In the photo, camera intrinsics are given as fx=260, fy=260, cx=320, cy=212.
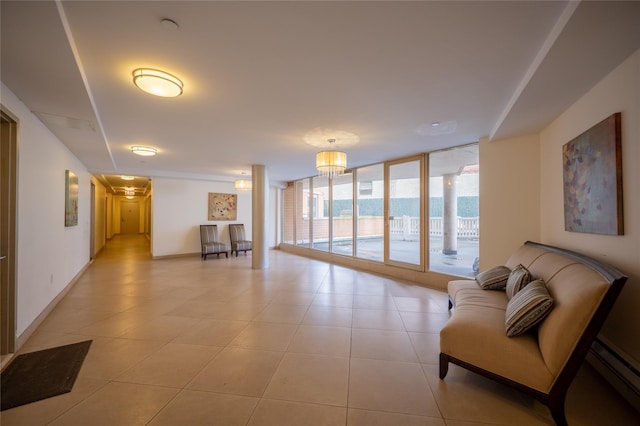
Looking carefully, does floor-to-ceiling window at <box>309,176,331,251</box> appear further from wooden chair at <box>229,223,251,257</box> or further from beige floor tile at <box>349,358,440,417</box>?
beige floor tile at <box>349,358,440,417</box>

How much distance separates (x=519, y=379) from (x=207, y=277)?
5323 millimetres

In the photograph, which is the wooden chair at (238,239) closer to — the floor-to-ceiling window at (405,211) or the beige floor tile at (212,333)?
the floor-to-ceiling window at (405,211)

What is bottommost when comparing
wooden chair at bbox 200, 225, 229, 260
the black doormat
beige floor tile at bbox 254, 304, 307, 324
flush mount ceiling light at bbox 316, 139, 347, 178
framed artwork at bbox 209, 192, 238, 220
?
beige floor tile at bbox 254, 304, 307, 324

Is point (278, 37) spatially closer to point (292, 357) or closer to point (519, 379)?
point (292, 357)

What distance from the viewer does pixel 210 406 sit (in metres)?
1.81

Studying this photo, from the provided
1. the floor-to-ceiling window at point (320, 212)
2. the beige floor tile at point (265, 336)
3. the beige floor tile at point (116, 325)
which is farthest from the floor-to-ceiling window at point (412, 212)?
the beige floor tile at point (116, 325)

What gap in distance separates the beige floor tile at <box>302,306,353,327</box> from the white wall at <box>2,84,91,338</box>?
3016mm

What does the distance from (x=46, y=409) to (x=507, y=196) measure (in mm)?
5266

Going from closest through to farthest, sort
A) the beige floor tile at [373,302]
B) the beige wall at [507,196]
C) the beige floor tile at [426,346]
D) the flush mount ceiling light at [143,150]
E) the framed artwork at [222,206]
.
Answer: the beige floor tile at [426,346] → the beige wall at [507,196] → the beige floor tile at [373,302] → the flush mount ceiling light at [143,150] → the framed artwork at [222,206]

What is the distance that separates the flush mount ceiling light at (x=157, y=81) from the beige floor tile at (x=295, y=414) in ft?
8.94

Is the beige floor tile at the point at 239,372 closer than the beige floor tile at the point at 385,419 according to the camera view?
No

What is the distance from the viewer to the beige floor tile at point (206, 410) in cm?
167

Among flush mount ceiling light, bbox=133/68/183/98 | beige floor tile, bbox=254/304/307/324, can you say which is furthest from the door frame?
flush mount ceiling light, bbox=133/68/183/98

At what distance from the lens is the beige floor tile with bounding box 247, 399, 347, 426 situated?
1668 millimetres
